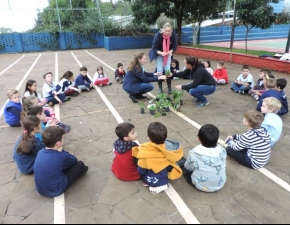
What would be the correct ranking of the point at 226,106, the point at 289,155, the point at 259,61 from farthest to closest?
the point at 259,61 < the point at 226,106 < the point at 289,155

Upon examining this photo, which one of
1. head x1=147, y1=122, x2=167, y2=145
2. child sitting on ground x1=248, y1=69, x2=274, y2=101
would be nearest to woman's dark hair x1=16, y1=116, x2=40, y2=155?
head x1=147, y1=122, x2=167, y2=145

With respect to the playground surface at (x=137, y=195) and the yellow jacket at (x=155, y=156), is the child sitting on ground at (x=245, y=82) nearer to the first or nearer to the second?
the playground surface at (x=137, y=195)

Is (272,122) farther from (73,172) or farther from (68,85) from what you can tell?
(68,85)

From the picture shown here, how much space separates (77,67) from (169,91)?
608 cm

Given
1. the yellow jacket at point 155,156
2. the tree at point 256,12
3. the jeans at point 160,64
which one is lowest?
the yellow jacket at point 155,156

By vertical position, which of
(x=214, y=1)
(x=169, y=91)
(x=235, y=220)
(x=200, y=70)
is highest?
(x=214, y=1)

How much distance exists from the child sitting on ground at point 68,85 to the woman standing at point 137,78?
1721 millimetres

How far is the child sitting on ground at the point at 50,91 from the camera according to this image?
541 cm

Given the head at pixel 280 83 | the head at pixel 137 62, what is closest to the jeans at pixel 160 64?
the head at pixel 137 62

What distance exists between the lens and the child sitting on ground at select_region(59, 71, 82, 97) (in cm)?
589

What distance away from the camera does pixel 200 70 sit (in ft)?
16.0

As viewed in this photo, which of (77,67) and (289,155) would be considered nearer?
(289,155)

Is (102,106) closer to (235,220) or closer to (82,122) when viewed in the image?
(82,122)

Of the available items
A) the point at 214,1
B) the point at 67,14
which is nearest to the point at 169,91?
the point at 214,1
